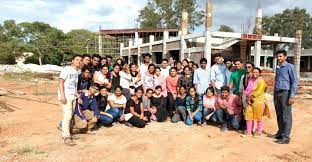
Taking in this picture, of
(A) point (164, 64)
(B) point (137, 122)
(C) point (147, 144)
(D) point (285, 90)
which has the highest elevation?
(A) point (164, 64)

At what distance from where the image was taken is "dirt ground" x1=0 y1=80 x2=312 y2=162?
16.6 feet

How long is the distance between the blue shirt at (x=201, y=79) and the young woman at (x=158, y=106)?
88 centimetres

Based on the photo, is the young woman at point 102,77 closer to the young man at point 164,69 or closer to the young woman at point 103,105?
the young woman at point 103,105

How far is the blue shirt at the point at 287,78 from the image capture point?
5785mm

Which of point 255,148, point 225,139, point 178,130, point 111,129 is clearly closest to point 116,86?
point 111,129

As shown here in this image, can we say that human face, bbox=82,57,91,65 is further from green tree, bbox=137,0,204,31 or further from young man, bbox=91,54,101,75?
green tree, bbox=137,0,204,31

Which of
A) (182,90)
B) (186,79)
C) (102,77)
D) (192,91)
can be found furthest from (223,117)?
(102,77)

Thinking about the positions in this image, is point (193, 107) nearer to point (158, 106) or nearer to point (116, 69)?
point (158, 106)

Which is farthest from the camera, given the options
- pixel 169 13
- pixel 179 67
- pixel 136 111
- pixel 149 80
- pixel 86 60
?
pixel 169 13

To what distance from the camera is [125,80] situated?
7469 millimetres

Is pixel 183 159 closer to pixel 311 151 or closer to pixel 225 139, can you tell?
pixel 225 139

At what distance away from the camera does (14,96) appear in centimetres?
1195

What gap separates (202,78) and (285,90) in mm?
2059

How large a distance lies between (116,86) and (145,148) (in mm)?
2164
